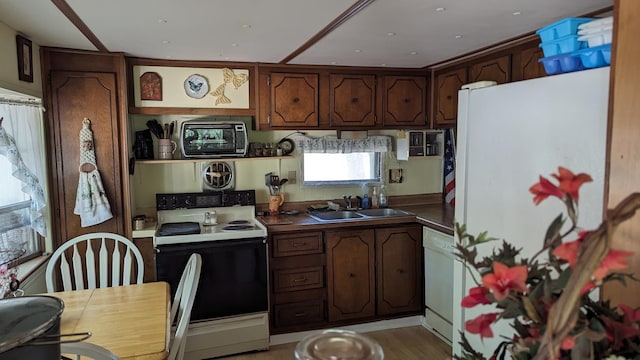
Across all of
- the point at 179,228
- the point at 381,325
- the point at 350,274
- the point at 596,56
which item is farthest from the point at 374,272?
the point at 596,56

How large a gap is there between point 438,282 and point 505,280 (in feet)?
9.51

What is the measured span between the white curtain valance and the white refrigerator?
2095mm

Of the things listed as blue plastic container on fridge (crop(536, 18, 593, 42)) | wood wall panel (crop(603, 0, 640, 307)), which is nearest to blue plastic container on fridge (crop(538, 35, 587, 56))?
blue plastic container on fridge (crop(536, 18, 593, 42))

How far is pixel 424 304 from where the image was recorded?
3.62 metres

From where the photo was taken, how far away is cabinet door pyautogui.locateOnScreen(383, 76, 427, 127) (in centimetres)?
383

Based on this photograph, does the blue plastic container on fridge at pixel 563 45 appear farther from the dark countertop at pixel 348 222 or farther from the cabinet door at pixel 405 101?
the cabinet door at pixel 405 101

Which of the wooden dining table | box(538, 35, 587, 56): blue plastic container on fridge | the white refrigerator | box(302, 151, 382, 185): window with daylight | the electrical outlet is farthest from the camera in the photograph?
the electrical outlet

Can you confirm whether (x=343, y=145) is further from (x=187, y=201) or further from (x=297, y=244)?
(x=187, y=201)

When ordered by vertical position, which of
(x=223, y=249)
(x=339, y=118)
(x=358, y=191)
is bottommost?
(x=223, y=249)

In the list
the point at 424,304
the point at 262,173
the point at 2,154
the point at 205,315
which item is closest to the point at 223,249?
the point at 205,315

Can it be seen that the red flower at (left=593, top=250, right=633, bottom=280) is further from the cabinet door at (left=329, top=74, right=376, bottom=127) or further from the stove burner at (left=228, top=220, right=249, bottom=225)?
the cabinet door at (left=329, top=74, right=376, bottom=127)

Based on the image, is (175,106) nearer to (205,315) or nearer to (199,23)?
(199,23)

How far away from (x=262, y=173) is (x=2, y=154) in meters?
1.91

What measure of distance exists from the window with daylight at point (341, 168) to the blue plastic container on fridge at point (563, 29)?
2580mm
